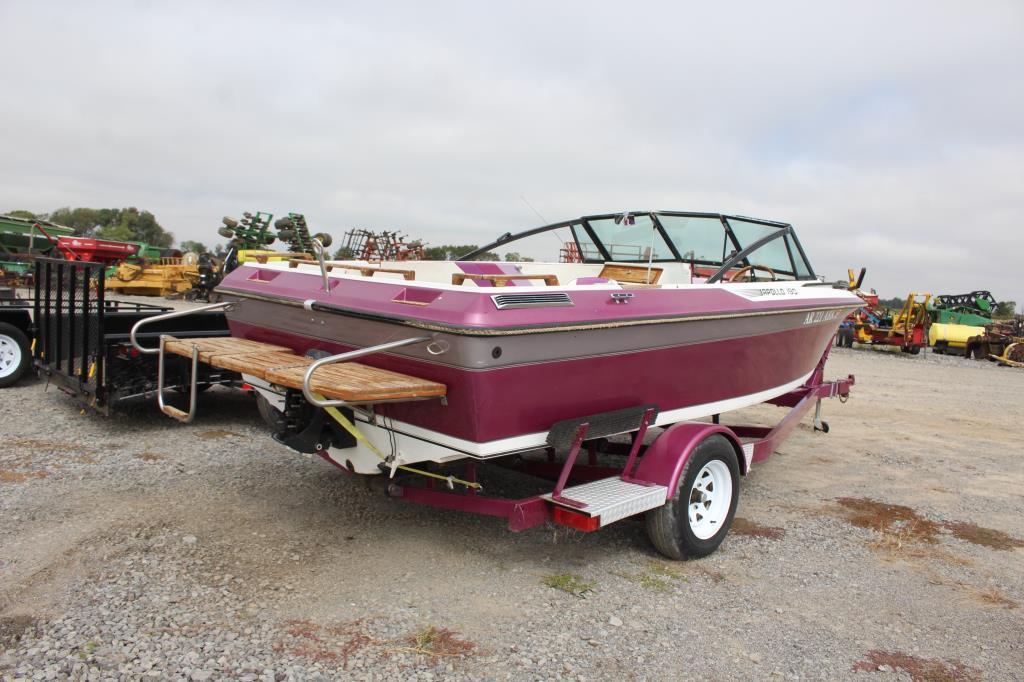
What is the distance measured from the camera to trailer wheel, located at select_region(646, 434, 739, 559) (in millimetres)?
3668

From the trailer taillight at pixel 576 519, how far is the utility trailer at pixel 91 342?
3.94 metres

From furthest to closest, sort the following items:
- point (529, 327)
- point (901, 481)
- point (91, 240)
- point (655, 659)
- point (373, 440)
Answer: point (91, 240), point (901, 481), point (373, 440), point (529, 327), point (655, 659)

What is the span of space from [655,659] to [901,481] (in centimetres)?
370

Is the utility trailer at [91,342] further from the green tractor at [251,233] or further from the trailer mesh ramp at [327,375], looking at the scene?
the green tractor at [251,233]

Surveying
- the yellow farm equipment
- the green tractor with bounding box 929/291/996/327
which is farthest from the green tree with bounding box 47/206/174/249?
the green tractor with bounding box 929/291/996/327

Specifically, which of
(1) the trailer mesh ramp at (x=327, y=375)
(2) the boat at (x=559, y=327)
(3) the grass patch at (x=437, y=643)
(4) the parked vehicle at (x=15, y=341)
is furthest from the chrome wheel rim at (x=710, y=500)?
(4) the parked vehicle at (x=15, y=341)

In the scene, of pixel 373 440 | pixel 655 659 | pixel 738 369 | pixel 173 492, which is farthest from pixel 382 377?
pixel 738 369

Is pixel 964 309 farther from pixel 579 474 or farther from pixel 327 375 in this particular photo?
pixel 327 375

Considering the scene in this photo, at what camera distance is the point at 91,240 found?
11.3 metres

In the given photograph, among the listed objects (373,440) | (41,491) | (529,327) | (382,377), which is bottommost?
(41,491)

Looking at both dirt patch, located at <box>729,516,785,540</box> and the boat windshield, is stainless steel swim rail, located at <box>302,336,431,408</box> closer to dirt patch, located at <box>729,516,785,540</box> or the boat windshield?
dirt patch, located at <box>729,516,785,540</box>

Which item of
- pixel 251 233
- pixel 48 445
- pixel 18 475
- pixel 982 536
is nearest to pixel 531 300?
pixel 982 536

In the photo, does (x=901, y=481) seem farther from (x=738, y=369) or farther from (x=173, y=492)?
(x=173, y=492)

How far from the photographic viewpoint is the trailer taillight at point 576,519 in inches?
125
